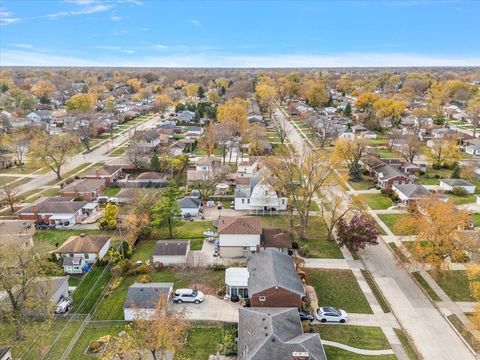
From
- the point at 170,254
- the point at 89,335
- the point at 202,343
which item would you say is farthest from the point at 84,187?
the point at 202,343

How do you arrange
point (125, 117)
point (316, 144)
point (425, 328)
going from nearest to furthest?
point (425, 328) → point (316, 144) → point (125, 117)

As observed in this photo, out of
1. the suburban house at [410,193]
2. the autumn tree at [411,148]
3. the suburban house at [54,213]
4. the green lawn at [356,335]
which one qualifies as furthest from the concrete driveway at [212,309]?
the autumn tree at [411,148]

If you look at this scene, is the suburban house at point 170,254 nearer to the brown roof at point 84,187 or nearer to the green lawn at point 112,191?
the brown roof at point 84,187

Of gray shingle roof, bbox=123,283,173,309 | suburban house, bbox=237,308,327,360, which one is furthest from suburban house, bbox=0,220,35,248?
suburban house, bbox=237,308,327,360

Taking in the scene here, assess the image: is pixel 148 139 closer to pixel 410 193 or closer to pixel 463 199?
pixel 410 193

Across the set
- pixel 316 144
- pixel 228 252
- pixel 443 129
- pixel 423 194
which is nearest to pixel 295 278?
pixel 228 252

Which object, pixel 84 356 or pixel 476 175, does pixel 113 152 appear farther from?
pixel 476 175
